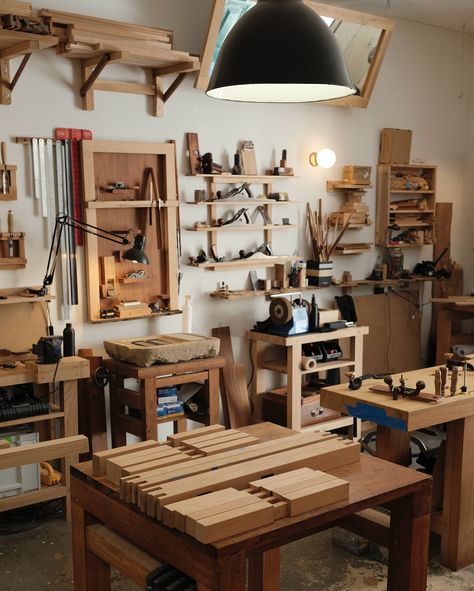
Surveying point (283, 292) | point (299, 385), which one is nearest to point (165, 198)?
point (283, 292)

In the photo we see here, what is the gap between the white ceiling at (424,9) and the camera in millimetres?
6180

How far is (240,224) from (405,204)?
6.22 ft

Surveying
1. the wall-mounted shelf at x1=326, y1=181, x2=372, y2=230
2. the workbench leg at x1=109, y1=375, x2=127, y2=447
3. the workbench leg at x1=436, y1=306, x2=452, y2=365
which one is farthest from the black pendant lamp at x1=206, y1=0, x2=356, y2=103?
the workbench leg at x1=436, y1=306, x2=452, y2=365

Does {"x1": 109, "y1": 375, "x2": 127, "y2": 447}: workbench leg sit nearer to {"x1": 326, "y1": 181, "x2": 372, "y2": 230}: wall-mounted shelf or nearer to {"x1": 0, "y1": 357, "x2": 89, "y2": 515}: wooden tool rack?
{"x1": 0, "y1": 357, "x2": 89, "y2": 515}: wooden tool rack

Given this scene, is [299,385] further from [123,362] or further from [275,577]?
[275,577]

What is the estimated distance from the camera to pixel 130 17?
516cm

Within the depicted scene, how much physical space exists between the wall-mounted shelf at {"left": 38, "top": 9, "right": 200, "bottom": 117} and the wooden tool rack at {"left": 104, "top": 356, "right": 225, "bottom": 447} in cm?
179

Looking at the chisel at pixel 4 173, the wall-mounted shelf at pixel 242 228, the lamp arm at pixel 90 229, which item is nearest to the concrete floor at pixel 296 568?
the lamp arm at pixel 90 229

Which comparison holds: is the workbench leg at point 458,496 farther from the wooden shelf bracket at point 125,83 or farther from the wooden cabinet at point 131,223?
the wooden shelf bracket at point 125,83

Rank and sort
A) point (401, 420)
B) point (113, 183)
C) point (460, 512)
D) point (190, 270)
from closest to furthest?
point (401, 420) → point (460, 512) → point (113, 183) → point (190, 270)

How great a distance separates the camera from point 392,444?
3.94 meters

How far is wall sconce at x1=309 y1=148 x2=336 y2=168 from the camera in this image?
6191mm

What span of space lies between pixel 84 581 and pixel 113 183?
9.71ft

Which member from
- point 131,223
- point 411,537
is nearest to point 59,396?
point 131,223
